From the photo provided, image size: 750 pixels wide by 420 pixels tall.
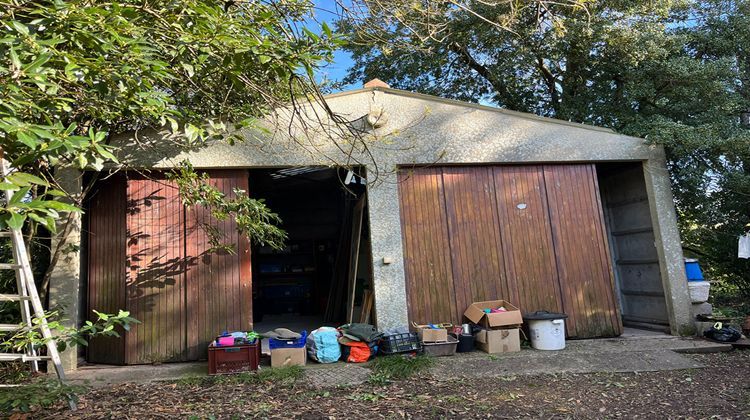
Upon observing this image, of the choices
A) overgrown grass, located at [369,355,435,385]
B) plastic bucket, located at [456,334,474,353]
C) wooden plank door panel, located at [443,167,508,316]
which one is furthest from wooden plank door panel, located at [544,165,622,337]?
overgrown grass, located at [369,355,435,385]

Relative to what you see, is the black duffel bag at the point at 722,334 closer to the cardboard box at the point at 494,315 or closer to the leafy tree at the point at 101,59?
the cardboard box at the point at 494,315

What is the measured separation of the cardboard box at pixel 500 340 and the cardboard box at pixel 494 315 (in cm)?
8

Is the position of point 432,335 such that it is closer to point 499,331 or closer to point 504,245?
point 499,331

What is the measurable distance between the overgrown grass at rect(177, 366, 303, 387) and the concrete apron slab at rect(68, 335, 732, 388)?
0.14 metres

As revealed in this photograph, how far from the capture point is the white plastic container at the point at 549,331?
566 cm

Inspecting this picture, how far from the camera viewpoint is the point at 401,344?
5.39 m

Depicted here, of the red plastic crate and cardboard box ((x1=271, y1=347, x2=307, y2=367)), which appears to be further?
cardboard box ((x1=271, y1=347, x2=307, y2=367))

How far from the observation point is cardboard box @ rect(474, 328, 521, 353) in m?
5.57

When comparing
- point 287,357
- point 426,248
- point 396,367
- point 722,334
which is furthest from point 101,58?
point 722,334

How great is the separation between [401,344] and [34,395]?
351cm

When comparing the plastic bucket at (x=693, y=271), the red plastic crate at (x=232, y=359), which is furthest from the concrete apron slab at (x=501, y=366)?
the plastic bucket at (x=693, y=271)

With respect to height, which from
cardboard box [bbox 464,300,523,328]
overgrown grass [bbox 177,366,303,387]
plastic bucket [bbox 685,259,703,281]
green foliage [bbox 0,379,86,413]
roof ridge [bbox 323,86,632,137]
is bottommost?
overgrown grass [bbox 177,366,303,387]

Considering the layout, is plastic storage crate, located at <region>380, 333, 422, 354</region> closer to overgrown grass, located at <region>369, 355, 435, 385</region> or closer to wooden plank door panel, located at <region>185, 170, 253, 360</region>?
overgrown grass, located at <region>369, 355, 435, 385</region>

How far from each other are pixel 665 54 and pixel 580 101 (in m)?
1.57
